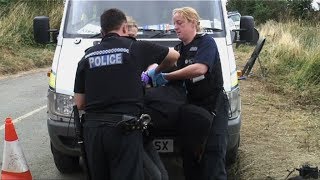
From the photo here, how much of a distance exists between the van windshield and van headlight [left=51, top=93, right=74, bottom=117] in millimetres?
1032

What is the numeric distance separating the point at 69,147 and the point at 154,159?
1.16 meters

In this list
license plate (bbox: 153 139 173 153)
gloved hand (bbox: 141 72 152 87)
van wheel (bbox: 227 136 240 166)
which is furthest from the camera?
van wheel (bbox: 227 136 240 166)

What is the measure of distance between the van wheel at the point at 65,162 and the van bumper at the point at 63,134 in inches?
18.5

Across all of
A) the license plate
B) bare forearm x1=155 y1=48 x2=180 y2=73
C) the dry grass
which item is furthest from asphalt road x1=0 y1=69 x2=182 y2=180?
bare forearm x1=155 y1=48 x2=180 y2=73

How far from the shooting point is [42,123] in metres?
8.01

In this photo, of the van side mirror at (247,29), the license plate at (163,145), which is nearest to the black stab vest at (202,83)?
the license plate at (163,145)

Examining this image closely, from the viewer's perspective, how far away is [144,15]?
574 cm

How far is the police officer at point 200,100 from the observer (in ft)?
13.3

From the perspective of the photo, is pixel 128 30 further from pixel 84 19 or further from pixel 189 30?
pixel 84 19

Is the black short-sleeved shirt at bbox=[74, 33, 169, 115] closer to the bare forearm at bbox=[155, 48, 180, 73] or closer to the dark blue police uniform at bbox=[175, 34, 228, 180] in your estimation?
the bare forearm at bbox=[155, 48, 180, 73]

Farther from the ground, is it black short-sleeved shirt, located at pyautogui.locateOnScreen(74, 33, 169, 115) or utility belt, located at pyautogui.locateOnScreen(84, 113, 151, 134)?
black short-sleeved shirt, located at pyautogui.locateOnScreen(74, 33, 169, 115)

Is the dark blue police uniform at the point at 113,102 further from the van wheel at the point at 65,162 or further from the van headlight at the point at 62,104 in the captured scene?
the van wheel at the point at 65,162

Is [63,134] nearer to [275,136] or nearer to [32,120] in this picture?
[275,136]

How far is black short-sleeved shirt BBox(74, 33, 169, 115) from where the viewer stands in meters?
3.46
